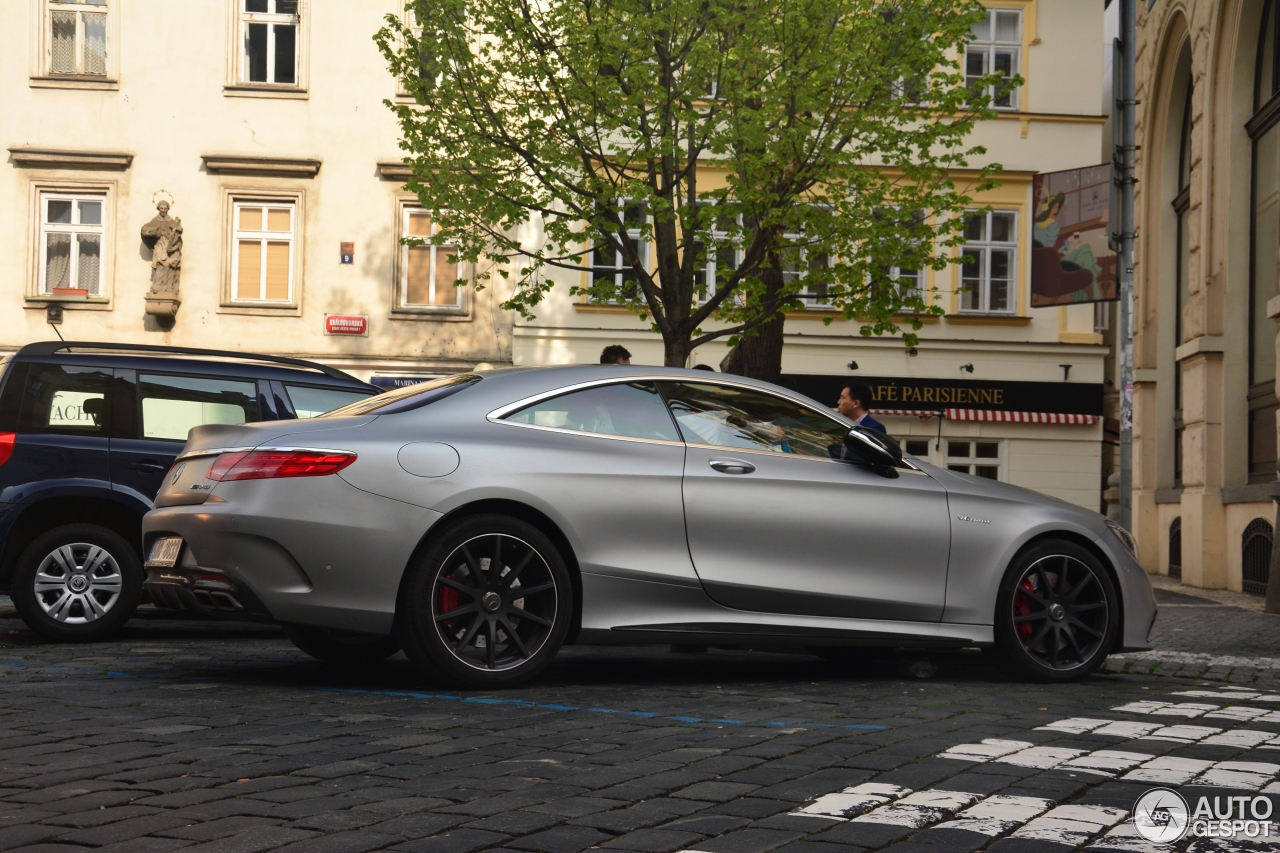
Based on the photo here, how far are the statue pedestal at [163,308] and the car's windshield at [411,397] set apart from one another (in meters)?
19.5

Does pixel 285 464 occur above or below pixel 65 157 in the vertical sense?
below

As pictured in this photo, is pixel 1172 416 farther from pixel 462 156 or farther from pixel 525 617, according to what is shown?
pixel 525 617

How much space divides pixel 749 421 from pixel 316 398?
3889 millimetres

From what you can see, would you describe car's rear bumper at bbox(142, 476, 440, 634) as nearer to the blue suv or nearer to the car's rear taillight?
the car's rear taillight

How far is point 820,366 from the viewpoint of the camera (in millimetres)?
26609

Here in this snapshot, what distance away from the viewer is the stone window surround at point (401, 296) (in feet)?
84.9

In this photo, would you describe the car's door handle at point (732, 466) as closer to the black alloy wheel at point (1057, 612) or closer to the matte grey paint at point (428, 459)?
the matte grey paint at point (428, 459)

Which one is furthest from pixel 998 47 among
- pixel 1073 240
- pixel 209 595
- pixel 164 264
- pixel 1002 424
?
pixel 209 595

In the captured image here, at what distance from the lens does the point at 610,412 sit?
6996 mm

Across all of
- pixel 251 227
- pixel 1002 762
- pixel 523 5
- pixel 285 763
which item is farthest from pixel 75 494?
pixel 251 227

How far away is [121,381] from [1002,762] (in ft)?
21.6

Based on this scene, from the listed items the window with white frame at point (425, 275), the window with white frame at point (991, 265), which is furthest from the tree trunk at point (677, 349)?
the window with white frame at point (991, 265)

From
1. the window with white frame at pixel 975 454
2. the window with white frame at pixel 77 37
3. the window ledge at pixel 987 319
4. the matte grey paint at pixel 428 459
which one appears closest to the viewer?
the matte grey paint at pixel 428 459

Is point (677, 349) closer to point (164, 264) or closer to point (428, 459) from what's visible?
point (428, 459)
